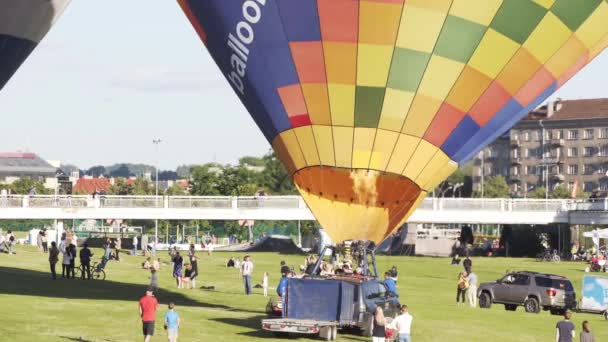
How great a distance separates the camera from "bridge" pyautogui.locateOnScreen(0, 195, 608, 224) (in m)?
90.6

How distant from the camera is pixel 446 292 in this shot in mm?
57312

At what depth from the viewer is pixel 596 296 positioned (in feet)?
160

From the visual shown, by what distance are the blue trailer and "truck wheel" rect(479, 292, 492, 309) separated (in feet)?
11.6

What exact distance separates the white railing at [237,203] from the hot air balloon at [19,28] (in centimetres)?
4220

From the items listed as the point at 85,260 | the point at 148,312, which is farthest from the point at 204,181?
the point at 148,312

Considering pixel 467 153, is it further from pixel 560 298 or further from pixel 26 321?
pixel 560 298

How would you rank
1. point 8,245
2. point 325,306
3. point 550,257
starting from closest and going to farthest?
point 325,306 → point 8,245 → point 550,257

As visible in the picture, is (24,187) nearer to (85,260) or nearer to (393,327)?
(85,260)

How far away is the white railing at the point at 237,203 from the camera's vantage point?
90675mm

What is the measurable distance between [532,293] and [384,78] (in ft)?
63.3

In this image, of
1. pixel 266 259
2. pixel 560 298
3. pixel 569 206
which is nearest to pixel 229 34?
pixel 560 298

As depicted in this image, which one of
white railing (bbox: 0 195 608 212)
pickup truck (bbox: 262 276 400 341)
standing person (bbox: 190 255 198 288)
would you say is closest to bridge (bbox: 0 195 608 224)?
white railing (bbox: 0 195 608 212)

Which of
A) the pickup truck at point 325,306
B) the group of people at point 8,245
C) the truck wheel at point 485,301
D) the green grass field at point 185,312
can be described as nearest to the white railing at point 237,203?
the group of people at point 8,245

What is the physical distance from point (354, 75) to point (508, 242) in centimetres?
8008
